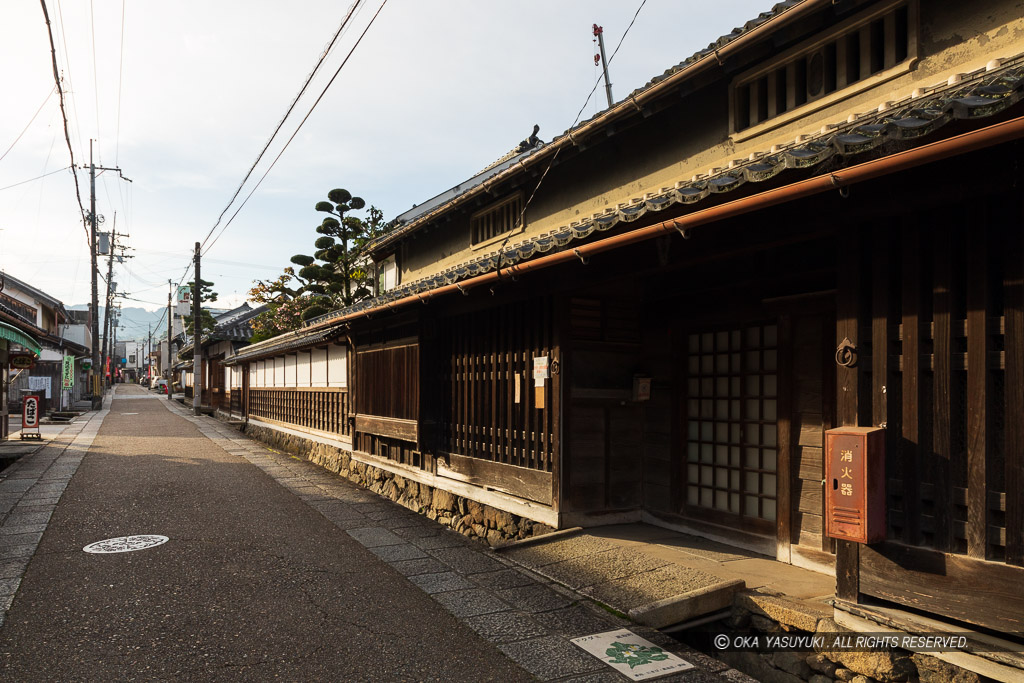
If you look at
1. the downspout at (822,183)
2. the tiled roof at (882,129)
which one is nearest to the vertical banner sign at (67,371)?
the downspout at (822,183)

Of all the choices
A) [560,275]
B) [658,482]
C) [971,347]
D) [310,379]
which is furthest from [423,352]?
[310,379]

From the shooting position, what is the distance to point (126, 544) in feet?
29.1

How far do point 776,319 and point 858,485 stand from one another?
9.33 ft

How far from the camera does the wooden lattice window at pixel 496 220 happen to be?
1284 centimetres

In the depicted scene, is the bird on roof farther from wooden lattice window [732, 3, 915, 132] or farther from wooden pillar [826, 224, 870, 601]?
wooden pillar [826, 224, 870, 601]

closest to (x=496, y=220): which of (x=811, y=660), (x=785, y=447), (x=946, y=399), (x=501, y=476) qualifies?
(x=501, y=476)

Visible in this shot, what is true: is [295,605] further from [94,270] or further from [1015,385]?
[94,270]

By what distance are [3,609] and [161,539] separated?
2790 millimetres

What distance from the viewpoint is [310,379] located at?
811 inches

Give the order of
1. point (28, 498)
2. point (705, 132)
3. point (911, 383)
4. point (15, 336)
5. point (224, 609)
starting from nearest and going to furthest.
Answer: point (911, 383)
point (224, 609)
point (705, 132)
point (28, 498)
point (15, 336)

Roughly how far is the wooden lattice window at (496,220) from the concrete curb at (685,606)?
26.5 ft

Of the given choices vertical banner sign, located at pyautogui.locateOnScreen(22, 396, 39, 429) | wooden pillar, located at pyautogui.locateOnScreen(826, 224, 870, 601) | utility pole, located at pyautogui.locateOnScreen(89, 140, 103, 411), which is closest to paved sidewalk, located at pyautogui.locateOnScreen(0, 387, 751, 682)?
wooden pillar, located at pyautogui.locateOnScreen(826, 224, 870, 601)

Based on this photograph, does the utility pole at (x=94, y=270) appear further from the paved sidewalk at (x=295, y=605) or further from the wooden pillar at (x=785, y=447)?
the wooden pillar at (x=785, y=447)

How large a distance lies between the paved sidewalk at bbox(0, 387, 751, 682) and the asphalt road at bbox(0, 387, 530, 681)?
0.06 feet
